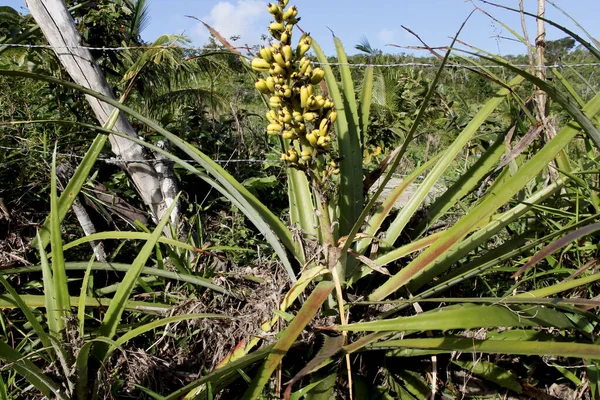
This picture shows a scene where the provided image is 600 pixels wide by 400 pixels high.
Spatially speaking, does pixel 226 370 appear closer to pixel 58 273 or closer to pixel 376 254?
pixel 58 273

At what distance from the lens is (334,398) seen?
1.50 m

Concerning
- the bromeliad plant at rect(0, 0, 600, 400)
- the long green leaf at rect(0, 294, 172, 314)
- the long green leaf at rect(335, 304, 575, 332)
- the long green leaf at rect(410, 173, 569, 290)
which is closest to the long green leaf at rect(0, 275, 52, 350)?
the bromeliad plant at rect(0, 0, 600, 400)

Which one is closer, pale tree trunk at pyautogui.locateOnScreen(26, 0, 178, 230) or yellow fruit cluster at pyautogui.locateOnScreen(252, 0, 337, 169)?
yellow fruit cluster at pyautogui.locateOnScreen(252, 0, 337, 169)

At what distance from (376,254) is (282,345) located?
0.65m

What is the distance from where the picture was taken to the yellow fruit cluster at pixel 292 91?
1449 mm

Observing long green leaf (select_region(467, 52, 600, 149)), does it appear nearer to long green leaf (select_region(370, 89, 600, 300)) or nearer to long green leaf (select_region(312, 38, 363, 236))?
long green leaf (select_region(370, 89, 600, 300))

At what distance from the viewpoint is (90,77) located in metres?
2.29

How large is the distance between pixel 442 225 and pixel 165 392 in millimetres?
1355

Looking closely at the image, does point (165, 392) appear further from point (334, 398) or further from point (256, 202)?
point (256, 202)

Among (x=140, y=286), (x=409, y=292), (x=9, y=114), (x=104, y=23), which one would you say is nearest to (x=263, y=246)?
(x=140, y=286)

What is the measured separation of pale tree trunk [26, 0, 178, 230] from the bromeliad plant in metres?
0.77

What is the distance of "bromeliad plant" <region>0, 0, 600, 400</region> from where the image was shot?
1.27 m

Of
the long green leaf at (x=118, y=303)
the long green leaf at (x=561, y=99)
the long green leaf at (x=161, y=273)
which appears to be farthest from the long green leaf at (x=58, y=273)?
the long green leaf at (x=561, y=99)

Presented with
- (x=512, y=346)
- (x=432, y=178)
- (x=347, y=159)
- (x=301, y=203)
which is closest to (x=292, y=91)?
(x=347, y=159)
